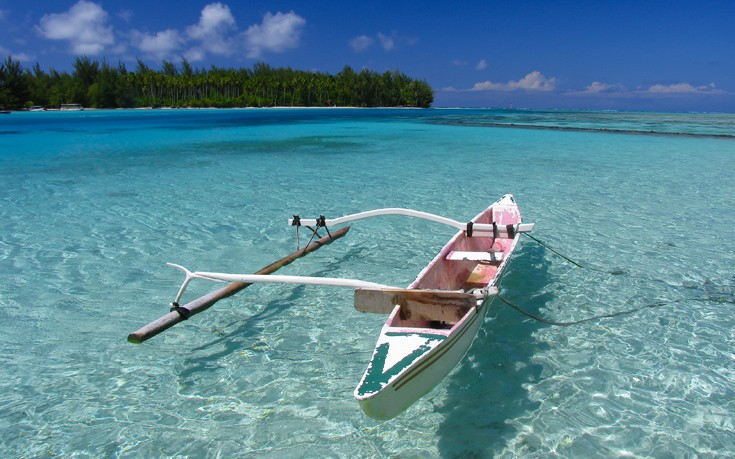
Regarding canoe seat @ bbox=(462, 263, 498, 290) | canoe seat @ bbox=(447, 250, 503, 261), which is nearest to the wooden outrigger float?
canoe seat @ bbox=(447, 250, 503, 261)

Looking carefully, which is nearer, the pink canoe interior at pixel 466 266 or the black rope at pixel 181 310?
the pink canoe interior at pixel 466 266

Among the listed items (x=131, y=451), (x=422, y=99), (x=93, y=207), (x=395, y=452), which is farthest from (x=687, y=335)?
(x=422, y=99)

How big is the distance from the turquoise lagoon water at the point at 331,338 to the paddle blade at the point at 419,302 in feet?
2.26

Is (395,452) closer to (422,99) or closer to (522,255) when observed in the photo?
(522,255)

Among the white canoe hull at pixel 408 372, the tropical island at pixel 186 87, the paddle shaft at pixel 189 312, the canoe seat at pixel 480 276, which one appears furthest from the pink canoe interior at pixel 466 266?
the tropical island at pixel 186 87

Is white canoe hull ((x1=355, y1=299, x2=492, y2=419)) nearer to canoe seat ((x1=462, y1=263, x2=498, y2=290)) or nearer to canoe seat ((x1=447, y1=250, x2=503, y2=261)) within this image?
canoe seat ((x1=447, y1=250, x2=503, y2=261))

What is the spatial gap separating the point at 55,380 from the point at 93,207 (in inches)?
277

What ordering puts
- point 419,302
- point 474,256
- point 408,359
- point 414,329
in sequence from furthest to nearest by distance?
point 474,256 < point 419,302 < point 414,329 < point 408,359

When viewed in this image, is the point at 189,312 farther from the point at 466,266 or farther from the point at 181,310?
the point at 466,266

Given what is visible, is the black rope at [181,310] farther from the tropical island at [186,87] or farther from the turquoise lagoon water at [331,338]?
the tropical island at [186,87]

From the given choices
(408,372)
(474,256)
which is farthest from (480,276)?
(408,372)

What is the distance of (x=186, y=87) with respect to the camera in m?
107

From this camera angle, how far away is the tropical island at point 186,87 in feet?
313

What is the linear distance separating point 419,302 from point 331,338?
4.70 ft
